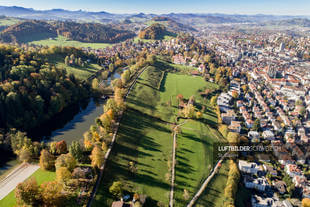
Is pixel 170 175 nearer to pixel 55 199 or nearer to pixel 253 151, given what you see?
pixel 55 199

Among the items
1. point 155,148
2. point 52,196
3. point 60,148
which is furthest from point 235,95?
point 52,196

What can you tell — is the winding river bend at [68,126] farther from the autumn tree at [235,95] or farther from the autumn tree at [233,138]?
Answer: the autumn tree at [235,95]

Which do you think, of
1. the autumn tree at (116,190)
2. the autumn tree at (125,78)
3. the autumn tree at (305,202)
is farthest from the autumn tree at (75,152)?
the autumn tree at (305,202)

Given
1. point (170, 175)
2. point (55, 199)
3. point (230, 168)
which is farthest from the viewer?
point (230, 168)

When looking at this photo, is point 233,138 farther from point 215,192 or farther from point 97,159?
point 97,159

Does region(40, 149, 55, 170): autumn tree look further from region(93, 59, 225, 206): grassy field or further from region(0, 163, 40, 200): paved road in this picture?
region(93, 59, 225, 206): grassy field

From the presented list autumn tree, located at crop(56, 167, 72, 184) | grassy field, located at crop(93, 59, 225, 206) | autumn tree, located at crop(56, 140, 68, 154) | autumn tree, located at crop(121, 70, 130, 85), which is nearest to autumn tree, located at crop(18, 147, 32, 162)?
autumn tree, located at crop(56, 140, 68, 154)

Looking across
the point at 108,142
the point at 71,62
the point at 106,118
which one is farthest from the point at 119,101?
the point at 71,62
